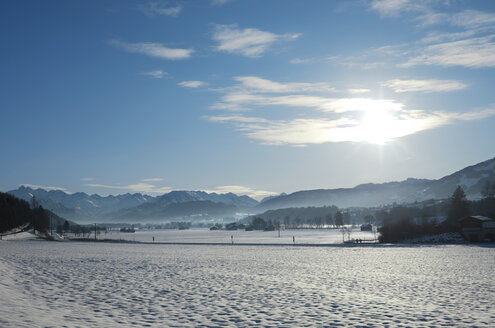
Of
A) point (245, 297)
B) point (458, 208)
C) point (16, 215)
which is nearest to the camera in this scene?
point (245, 297)

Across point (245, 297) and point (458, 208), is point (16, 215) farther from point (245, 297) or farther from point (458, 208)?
point (245, 297)

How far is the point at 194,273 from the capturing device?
31.0 m

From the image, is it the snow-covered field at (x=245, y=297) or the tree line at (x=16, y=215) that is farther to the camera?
the tree line at (x=16, y=215)

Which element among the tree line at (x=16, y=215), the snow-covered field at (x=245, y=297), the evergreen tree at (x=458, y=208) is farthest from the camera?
the tree line at (x=16, y=215)

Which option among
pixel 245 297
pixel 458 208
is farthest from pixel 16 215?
pixel 245 297

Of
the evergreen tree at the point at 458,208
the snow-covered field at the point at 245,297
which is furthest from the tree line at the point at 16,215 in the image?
the evergreen tree at the point at 458,208

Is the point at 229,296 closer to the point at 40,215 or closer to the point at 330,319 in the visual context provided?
the point at 330,319

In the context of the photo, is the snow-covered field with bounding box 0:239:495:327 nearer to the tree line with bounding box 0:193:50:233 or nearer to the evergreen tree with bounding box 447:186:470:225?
the evergreen tree with bounding box 447:186:470:225

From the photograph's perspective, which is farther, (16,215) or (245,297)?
(16,215)

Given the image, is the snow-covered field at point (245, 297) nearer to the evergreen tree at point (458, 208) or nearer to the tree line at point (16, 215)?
the evergreen tree at point (458, 208)

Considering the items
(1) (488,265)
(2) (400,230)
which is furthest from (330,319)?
(2) (400,230)

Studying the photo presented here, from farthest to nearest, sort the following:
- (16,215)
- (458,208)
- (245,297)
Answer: (16,215)
(458,208)
(245,297)

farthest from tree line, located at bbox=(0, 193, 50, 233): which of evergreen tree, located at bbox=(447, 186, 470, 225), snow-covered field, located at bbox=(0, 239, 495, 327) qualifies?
evergreen tree, located at bbox=(447, 186, 470, 225)

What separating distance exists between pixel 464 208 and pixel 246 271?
104 metres
